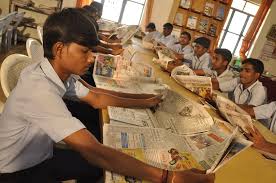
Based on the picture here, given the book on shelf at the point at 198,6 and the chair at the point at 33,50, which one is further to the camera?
the book on shelf at the point at 198,6

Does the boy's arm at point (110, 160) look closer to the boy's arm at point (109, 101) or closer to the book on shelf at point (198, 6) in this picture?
the boy's arm at point (109, 101)

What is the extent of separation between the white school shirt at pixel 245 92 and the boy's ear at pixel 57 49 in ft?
6.70

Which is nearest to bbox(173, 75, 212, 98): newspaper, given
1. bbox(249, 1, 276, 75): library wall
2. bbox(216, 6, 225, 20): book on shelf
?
bbox(216, 6, 225, 20): book on shelf

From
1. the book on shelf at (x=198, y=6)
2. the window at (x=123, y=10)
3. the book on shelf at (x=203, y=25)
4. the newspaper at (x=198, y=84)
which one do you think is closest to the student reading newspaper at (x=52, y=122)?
the newspaper at (x=198, y=84)

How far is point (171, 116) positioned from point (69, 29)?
0.78m

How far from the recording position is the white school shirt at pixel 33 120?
2.59ft

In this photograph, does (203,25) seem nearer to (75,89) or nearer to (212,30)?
(212,30)

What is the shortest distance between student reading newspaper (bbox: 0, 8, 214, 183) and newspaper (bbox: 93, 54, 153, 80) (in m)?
0.84

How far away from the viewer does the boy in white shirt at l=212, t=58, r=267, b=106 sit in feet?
8.05

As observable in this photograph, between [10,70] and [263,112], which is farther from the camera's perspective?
[263,112]

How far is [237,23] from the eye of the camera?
281 inches

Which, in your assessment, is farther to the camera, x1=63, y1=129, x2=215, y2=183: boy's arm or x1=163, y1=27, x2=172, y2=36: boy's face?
x1=163, y1=27, x2=172, y2=36: boy's face

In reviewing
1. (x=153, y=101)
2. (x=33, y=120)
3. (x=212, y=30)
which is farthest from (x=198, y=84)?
(x=212, y=30)

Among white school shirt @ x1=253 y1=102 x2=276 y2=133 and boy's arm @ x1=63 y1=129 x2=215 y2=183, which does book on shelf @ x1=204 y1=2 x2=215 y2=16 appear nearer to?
white school shirt @ x1=253 y1=102 x2=276 y2=133
